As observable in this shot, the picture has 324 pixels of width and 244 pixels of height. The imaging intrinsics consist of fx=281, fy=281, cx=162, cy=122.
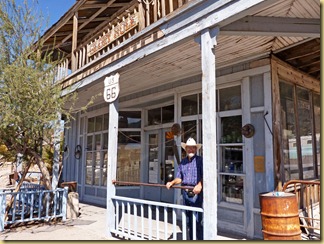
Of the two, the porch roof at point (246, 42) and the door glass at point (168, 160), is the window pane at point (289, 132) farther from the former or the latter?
the door glass at point (168, 160)

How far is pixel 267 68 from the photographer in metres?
4.46

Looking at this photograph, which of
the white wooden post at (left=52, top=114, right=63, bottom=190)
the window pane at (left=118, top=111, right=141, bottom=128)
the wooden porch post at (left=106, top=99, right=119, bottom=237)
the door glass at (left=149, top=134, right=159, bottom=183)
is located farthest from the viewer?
the window pane at (left=118, top=111, right=141, bottom=128)

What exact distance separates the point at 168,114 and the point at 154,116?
2.06 feet

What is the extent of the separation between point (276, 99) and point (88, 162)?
6.28m

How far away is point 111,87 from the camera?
4.88m

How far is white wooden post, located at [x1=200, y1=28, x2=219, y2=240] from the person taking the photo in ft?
9.80

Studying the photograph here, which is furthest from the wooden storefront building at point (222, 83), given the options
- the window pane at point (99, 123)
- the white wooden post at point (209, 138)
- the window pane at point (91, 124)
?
the window pane at point (91, 124)

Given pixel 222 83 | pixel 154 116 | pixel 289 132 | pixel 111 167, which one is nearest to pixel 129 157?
pixel 154 116

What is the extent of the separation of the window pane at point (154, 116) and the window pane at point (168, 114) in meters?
0.21

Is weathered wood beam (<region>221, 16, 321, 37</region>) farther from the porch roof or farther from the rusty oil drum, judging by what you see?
the rusty oil drum

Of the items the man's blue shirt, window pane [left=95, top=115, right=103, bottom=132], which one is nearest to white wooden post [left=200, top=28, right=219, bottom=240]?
the man's blue shirt

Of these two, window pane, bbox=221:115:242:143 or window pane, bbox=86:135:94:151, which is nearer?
window pane, bbox=221:115:242:143

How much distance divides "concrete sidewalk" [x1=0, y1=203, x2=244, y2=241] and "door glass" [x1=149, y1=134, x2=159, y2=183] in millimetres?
1583

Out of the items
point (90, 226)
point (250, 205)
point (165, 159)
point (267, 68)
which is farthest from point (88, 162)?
point (267, 68)
